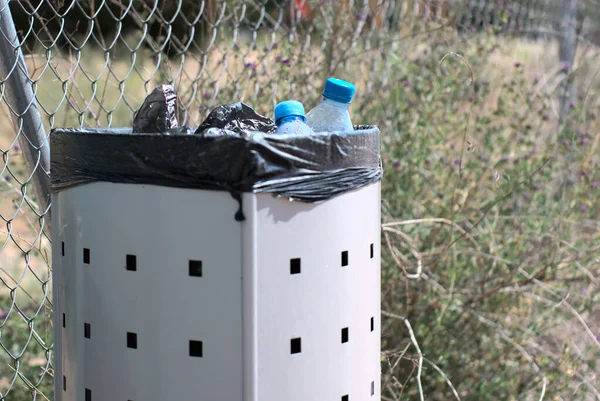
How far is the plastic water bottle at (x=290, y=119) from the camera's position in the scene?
169 centimetres

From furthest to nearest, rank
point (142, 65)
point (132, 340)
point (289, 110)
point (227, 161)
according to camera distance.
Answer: point (142, 65) → point (289, 110) → point (132, 340) → point (227, 161)

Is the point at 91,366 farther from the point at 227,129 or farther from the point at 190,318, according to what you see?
the point at 227,129

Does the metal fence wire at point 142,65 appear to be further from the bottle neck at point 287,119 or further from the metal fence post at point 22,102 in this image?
the bottle neck at point 287,119

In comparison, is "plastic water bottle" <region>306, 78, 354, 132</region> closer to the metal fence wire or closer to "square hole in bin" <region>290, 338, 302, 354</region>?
"square hole in bin" <region>290, 338, 302, 354</region>

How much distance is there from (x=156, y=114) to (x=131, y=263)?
40 centimetres

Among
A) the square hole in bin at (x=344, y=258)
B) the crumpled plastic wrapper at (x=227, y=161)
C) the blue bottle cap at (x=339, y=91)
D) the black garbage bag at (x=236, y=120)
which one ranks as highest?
the blue bottle cap at (x=339, y=91)

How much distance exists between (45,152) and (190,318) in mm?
858

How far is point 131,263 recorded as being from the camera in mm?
1524

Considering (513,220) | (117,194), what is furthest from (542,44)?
(117,194)

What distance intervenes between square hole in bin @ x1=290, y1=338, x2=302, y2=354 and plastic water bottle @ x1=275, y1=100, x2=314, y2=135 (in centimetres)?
46

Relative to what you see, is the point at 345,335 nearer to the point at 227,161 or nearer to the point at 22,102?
the point at 227,161

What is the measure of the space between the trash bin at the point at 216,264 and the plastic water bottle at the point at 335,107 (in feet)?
0.60

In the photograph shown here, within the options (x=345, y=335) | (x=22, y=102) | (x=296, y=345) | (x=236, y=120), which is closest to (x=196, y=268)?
(x=296, y=345)

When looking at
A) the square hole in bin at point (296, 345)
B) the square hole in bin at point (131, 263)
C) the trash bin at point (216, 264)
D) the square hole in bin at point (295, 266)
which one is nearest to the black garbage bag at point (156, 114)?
the trash bin at point (216, 264)
